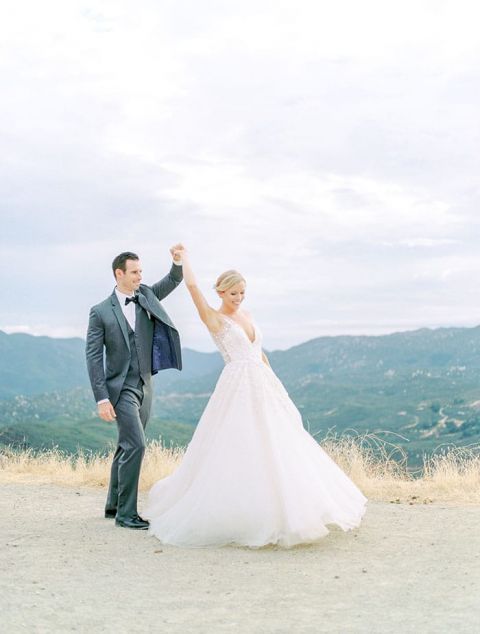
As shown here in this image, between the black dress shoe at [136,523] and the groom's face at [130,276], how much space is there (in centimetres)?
Result: 225

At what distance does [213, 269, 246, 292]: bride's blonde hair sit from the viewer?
7.67m

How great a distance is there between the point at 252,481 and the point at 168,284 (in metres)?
2.39

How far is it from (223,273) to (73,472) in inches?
223

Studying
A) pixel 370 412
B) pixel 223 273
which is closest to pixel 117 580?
pixel 223 273

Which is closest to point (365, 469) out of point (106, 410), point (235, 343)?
point (235, 343)

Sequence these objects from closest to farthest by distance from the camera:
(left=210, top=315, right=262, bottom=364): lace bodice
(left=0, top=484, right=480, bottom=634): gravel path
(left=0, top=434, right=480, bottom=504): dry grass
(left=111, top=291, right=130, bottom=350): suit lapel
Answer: (left=0, top=484, right=480, bottom=634): gravel path, (left=210, top=315, right=262, bottom=364): lace bodice, (left=111, top=291, right=130, bottom=350): suit lapel, (left=0, top=434, right=480, bottom=504): dry grass

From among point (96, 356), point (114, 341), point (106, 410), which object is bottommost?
point (106, 410)

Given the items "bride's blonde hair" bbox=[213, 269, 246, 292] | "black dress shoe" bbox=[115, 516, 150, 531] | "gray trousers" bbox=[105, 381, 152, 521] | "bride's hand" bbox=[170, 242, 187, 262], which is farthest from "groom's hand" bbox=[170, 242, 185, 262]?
"black dress shoe" bbox=[115, 516, 150, 531]

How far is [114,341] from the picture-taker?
8.18 metres

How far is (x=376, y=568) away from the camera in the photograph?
21.6 feet

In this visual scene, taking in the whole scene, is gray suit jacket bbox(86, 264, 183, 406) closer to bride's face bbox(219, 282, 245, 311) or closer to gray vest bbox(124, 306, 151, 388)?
gray vest bbox(124, 306, 151, 388)

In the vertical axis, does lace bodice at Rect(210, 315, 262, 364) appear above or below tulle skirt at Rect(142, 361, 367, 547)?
above

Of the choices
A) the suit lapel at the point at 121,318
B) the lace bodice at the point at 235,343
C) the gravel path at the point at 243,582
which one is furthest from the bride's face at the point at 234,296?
the gravel path at the point at 243,582

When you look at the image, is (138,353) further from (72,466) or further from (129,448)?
(72,466)
